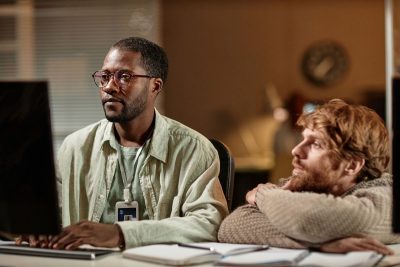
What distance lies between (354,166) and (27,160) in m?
0.78

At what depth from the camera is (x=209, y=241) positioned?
1994mm

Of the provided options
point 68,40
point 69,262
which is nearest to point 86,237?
point 69,262

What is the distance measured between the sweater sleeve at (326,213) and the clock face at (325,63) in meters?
5.70

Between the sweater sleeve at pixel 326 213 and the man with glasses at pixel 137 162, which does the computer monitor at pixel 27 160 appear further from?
the sweater sleeve at pixel 326 213

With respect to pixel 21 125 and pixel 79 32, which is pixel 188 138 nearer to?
pixel 21 125

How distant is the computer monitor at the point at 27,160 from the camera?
5.24ft

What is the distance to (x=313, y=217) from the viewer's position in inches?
66.0

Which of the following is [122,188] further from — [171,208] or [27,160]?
[27,160]

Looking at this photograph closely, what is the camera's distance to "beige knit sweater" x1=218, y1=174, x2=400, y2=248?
1.68m

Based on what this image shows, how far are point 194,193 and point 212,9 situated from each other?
5.59m

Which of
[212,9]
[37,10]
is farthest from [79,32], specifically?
[212,9]

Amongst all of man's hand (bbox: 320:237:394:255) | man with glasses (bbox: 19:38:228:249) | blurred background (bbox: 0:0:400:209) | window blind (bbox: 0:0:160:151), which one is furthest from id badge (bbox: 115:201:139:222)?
blurred background (bbox: 0:0:400:209)

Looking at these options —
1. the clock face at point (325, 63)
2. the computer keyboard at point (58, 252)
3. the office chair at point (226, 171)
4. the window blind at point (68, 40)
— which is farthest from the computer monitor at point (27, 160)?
the clock face at point (325, 63)

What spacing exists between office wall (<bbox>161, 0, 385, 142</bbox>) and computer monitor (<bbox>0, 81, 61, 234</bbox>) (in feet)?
18.9
